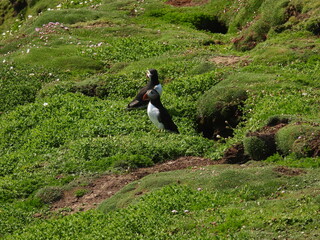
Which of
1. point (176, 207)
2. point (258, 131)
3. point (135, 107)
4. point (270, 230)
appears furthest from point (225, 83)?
point (270, 230)

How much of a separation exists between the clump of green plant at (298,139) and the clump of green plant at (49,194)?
488cm

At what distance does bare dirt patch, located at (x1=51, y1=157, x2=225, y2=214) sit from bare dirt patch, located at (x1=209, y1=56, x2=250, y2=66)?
6880 millimetres

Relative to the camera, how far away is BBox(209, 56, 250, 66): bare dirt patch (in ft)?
74.5

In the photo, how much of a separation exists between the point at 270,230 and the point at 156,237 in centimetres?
188

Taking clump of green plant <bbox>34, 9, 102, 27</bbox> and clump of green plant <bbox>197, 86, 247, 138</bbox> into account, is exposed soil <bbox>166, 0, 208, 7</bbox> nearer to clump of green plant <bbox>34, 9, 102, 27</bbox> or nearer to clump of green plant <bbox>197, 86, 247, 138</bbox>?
clump of green plant <bbox>34, 9, 102, 27</bbox>

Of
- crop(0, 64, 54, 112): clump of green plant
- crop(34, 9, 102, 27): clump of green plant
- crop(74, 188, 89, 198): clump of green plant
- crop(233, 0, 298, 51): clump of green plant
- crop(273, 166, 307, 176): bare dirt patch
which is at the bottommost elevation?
crop(233, 0, 298, 51): clump of green plant

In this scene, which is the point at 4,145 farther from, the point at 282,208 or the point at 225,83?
the point at 282,208

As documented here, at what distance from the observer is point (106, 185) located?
15.5 meters

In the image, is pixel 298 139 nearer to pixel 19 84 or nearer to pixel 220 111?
pixel 220 111

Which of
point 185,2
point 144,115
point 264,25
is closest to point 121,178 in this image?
point 144,115

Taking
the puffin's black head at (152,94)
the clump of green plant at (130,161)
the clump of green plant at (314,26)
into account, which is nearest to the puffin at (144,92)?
the puffin's black head at (152,94)

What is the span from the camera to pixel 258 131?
16203mm

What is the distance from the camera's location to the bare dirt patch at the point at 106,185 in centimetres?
1473

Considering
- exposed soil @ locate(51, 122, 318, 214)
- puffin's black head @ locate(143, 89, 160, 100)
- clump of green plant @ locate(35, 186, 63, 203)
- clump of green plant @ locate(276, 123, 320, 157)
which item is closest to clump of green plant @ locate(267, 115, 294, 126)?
exposed soil @ locate(51, 122, 318, 214)
